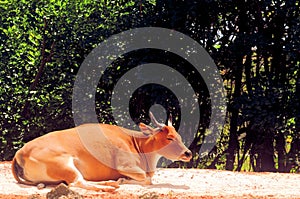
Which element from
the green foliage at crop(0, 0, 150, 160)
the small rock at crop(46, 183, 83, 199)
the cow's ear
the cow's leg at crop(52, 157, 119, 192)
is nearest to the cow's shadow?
the cow's leg at crop(52, 157, 119, 192)

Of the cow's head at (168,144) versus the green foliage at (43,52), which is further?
the green foliage at (43,52)

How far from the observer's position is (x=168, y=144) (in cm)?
847

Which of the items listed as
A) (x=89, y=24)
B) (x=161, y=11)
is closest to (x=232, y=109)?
(x=161, y=11)

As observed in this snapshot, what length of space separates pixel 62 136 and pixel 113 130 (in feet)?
2.27

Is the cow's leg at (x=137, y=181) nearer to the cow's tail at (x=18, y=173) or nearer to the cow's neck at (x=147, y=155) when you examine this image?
the cow's neck at (x=147, y=155)

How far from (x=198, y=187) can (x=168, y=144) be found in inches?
24.7

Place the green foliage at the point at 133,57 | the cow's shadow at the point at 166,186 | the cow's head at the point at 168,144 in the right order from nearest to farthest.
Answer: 1. the cow's shadow at the point at 166,186
2. the cow's head at the point at 168,144
3. the green foliage at the point at 133,57

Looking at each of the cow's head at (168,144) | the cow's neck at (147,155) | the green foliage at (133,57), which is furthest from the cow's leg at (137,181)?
the green foliage at (133,57)

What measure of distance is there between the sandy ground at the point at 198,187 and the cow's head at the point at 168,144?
0.36 meters

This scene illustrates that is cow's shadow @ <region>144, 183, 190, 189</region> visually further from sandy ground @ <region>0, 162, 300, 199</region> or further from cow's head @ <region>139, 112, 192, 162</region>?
cow's head @ <region>139, 112, 192, 162</region>

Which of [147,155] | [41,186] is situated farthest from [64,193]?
[147,155]

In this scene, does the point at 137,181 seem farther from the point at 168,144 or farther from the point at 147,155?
the point at 168,144

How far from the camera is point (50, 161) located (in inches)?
309

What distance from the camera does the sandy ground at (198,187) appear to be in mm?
7318
